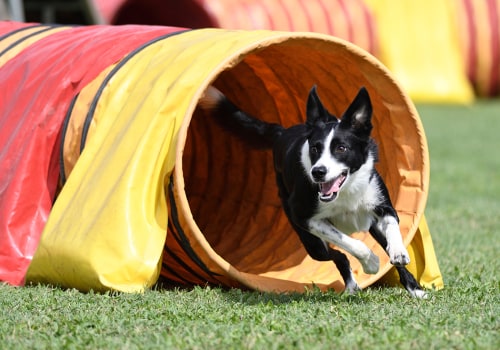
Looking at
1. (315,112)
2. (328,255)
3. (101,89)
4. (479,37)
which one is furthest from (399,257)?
(479,37)

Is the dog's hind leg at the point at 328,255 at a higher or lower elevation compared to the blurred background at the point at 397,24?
higher

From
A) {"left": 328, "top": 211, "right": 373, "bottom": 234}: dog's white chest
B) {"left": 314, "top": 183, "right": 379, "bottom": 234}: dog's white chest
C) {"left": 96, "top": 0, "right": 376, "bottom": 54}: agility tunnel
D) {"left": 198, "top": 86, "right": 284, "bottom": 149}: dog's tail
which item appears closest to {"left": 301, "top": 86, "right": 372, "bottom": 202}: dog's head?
{"left": 314, "top": 183, "right": 379, "bottom": 234}: dog's white chest

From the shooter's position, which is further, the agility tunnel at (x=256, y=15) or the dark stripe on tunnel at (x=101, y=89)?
the agility tunnel at (x=256, y=15)

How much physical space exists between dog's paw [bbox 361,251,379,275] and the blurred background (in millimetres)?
11843

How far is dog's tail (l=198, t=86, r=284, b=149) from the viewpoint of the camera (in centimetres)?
666

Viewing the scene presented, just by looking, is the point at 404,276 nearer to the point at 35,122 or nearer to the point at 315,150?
the point at 315,150

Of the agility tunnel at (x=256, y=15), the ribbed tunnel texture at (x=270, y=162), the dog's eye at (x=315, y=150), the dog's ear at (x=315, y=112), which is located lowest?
the agility tunnel at (x=256, y=15)

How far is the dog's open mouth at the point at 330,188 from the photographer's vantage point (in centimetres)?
552

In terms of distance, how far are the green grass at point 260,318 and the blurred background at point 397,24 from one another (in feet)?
38.8

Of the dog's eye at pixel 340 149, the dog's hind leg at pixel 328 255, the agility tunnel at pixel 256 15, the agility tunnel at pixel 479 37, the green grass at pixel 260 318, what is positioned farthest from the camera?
the agility tunnel at pixel 479 37

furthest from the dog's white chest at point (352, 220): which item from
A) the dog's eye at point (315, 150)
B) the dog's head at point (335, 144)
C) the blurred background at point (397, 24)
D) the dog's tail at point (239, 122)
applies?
the blurred background at point (397, 24)

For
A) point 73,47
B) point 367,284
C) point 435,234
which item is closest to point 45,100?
point 73,47

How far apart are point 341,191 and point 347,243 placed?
0.33 meters

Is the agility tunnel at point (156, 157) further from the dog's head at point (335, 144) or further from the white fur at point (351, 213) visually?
the dog's head at point (335, 144)
